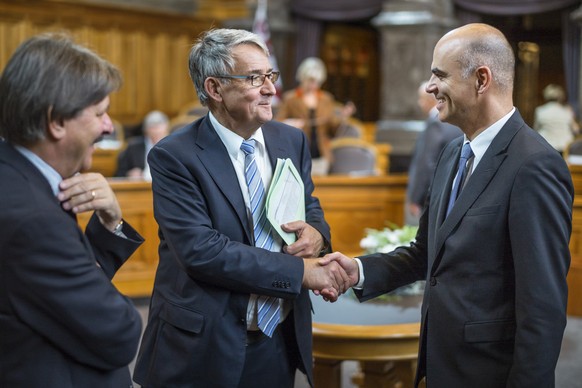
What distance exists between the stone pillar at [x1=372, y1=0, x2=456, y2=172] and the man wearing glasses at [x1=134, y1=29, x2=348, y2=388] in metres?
7.92

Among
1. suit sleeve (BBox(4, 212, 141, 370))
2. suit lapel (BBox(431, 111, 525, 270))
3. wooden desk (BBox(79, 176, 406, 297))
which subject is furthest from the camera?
wooden desk (BBox(79, 176, 406, 297))

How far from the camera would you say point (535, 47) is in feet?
46.9

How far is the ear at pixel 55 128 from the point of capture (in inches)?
60.3

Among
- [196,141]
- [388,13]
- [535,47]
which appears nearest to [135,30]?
[388,13]

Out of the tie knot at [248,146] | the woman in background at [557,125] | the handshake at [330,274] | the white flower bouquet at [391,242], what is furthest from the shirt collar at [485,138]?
the woman in background at [557,125]

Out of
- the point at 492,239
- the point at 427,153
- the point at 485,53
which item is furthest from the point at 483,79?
the point at 427,153

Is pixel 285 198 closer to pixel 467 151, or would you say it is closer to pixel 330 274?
pixel 330 274

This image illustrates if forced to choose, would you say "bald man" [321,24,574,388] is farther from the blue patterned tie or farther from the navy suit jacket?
the navy suit jacket

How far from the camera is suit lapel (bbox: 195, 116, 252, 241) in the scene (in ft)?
7.29

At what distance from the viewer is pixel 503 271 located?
78.0 inches

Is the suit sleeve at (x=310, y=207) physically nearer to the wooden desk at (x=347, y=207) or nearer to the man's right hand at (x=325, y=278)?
the man's right hand at (x=325, y=278)

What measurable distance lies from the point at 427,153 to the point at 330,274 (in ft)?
12.2

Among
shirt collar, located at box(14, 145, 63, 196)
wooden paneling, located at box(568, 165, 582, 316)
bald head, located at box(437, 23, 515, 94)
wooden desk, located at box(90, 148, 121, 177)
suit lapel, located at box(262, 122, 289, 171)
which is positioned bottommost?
wooden paneling, located at box(568, 165, 582, 316)

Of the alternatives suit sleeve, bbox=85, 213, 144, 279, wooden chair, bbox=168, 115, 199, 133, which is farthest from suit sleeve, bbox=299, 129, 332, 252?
wooden chair, bbox=168, 115, 199, 133
